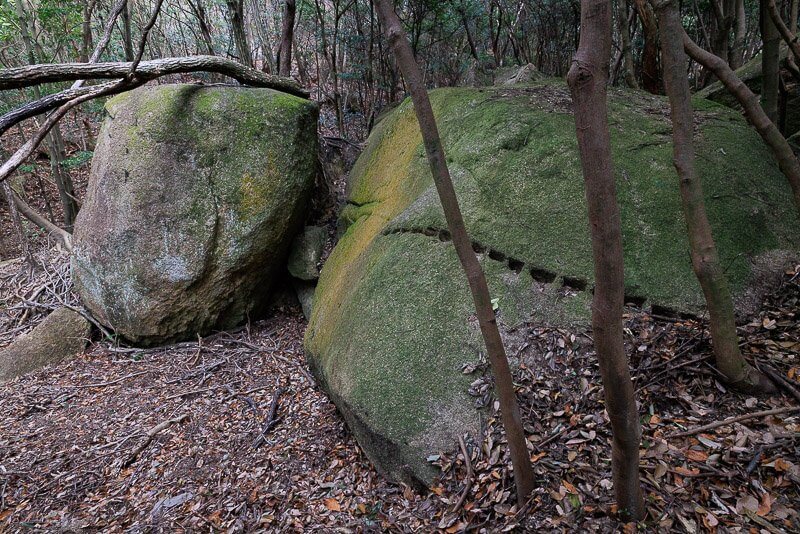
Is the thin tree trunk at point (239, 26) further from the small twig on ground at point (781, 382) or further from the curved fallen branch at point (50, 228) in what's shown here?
the small twig on ground at point (781, 382)

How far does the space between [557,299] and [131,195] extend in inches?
176

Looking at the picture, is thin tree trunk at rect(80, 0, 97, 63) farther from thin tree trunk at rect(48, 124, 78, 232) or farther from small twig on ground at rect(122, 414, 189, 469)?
small twig on ground at rect(122, 414, 189, 469)

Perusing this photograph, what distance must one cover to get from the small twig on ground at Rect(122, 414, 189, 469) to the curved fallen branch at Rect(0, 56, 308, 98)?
272 cm

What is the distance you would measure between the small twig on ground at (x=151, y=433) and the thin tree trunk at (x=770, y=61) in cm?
509

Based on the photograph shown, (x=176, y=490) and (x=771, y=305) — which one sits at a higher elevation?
(x=771, y=305)

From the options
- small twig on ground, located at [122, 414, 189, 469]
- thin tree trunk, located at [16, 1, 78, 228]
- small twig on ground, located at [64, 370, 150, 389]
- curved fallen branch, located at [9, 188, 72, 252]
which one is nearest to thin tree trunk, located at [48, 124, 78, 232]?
thin tree trunk, located at [16, 1, 78, 228]

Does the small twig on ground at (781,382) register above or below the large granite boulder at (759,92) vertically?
below

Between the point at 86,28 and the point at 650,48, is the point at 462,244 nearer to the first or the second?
the point at 650,48

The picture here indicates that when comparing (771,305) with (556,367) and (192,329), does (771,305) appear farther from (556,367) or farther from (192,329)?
(192,329)

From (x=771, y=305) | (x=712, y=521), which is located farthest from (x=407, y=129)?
(x=712, y=521)

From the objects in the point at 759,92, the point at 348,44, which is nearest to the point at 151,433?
the point at 759,92

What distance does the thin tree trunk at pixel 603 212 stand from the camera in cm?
130

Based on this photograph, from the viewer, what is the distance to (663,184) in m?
3.23

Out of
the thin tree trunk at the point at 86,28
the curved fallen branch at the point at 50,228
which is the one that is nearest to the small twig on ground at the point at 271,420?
the curved fallen branch at the point at 50,228
